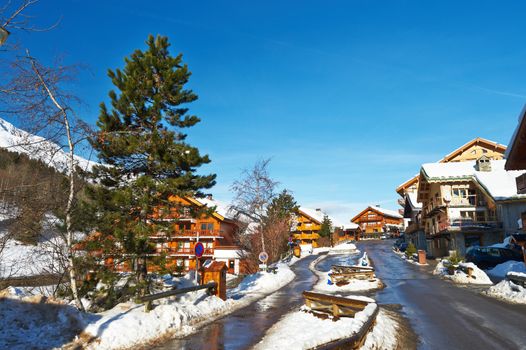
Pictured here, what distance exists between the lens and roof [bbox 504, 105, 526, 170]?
17.1 meters

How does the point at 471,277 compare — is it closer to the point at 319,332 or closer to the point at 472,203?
the point at 319,332

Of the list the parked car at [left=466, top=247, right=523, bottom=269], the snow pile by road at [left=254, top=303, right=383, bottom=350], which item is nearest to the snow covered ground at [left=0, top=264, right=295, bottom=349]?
the snow pile by road at [left=254, top=303, right=383, bottom=350]

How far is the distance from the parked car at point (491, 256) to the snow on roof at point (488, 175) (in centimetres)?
946

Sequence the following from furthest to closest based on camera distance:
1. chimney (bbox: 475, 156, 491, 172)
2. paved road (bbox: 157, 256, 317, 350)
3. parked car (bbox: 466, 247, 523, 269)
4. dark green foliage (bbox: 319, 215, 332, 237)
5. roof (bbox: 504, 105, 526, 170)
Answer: dark green foliage (bbox: 319, 215, 332, 237), chimney (bbox: 475, 156, 491, 172), parked car (bbox: 466, 247, 523, 269), roof (bbox: 504, 105, 526, 170), paved road (bbox: 157, 256, 317, 350)

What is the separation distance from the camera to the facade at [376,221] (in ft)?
360

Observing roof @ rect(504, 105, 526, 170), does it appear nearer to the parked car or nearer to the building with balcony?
the parked car

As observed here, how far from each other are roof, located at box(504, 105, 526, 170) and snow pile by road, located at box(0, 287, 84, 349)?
60.4 ft

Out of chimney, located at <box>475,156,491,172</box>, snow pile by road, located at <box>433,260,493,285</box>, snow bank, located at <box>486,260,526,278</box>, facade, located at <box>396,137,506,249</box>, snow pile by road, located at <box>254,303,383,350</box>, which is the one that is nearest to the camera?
snow pile by road, located at <box>254,303,383,350</box>

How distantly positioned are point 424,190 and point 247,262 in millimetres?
25754

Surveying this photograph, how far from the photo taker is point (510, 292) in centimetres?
1677

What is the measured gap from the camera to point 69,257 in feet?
38.1

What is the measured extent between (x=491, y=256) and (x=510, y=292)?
16166 millimetres

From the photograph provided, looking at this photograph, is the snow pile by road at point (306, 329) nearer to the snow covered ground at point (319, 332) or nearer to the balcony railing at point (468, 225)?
the snow covered ground at point (319, 332)

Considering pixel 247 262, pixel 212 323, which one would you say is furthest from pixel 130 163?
pixel 247 262
